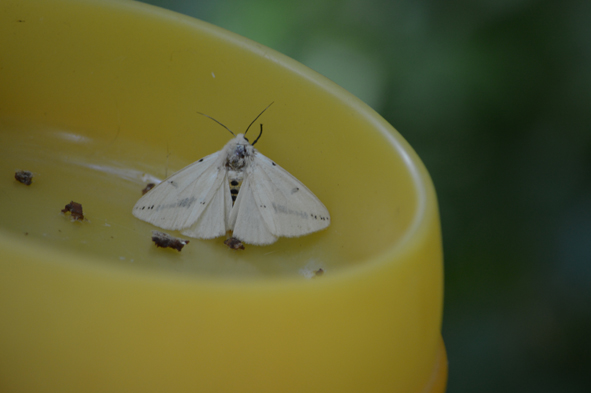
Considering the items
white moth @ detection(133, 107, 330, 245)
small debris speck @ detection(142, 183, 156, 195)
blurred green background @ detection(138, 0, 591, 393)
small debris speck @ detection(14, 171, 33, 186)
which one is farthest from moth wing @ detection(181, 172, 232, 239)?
blurred green background @ detection(138, 0, 591, 393)

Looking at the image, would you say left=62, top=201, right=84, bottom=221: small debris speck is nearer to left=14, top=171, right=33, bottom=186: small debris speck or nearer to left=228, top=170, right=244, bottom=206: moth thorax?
left=14, top=171, right=33, bottom=186: small debris speck

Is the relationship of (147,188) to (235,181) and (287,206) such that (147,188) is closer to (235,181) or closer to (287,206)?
(235,181)

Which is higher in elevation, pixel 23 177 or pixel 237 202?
pixel 237 202

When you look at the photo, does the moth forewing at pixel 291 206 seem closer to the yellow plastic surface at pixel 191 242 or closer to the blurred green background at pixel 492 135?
the yellow plastic surface at pixel 191 242

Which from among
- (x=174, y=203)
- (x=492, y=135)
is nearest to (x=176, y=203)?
(x=174, y=203)

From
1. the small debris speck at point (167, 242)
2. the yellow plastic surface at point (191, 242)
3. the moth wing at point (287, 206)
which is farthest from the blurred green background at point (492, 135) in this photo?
the small debris speck at point (167, 242)
